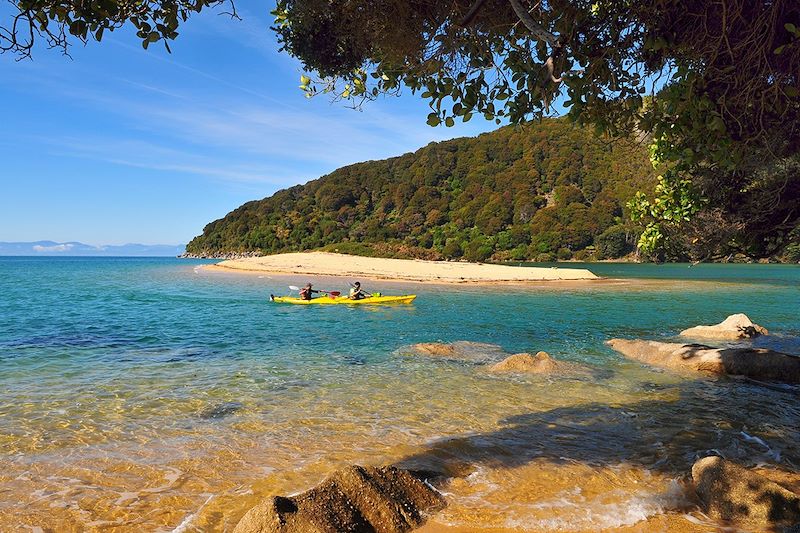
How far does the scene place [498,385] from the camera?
11.4m

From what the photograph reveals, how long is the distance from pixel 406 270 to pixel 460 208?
7170 centimetres

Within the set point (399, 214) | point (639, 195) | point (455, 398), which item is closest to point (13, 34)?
point (455, 398)

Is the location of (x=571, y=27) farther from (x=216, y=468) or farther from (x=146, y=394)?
(x=146, y=394)

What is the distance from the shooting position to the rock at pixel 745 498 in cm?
527

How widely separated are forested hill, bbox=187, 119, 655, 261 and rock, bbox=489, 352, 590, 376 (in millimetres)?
78760

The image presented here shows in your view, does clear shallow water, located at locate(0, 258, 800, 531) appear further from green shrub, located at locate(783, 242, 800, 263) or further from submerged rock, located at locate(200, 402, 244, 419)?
green shrub, located at locate(783, 242, 800, 263)

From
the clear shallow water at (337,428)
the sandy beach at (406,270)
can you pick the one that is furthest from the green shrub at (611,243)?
the clear shallow water at (337,428)

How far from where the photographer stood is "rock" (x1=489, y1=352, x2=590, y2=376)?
12680 mm

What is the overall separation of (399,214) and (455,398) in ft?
399

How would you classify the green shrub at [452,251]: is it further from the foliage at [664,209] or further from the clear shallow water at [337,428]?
the foliage at [664,209]

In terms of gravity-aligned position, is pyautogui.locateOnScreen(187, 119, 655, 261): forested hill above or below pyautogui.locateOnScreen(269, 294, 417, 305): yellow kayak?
above

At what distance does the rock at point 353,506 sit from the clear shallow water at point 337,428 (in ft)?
1.25

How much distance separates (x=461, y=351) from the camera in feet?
51.1

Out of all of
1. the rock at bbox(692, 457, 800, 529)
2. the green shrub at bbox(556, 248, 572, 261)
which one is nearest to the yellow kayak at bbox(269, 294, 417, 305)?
the rock at bbox(692, 457, 800, 529)
